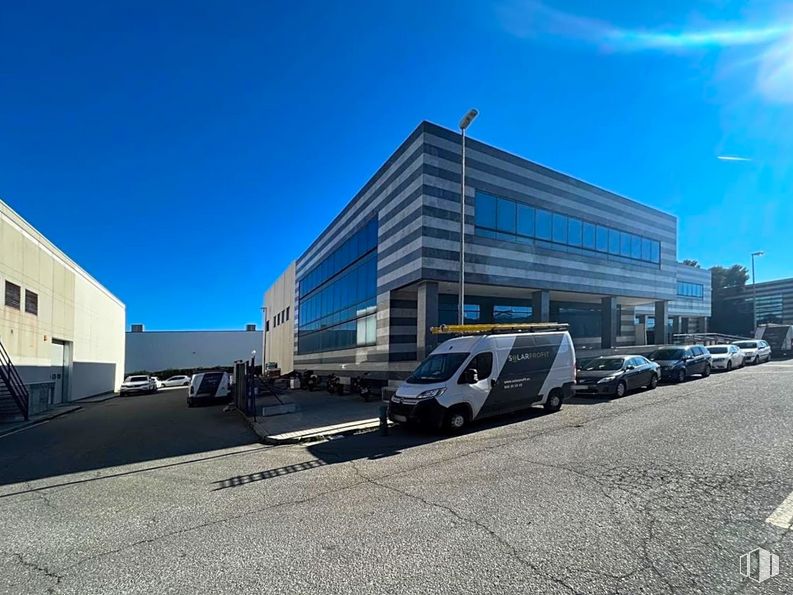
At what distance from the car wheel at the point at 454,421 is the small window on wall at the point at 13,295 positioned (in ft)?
64.4

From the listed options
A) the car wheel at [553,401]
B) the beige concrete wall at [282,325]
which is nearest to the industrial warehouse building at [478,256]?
the car wheel at [553,401]

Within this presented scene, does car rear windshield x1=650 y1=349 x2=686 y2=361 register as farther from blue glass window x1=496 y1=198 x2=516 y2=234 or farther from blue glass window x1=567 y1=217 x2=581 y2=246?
blue glass window x1=496 y1=198 x2=516 y2=234

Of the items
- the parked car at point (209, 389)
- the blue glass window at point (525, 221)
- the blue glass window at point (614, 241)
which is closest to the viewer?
the blue glass window at point (525, 221)

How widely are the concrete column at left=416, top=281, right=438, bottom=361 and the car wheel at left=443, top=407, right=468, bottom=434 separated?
787cm

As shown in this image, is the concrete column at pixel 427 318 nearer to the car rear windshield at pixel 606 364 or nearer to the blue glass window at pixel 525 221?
the blue glass window at pixel 525 221

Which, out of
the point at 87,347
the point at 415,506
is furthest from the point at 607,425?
the point at 87,347

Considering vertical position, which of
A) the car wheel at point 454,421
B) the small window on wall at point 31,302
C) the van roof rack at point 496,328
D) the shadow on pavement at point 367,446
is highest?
the small window on wall at point 31,302

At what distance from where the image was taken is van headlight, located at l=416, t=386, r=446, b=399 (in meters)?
10.2

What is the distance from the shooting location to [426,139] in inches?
725

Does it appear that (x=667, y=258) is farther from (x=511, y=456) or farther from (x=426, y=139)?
(x=511, y=456)

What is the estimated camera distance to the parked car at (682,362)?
18.1 metres

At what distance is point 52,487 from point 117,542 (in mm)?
3604

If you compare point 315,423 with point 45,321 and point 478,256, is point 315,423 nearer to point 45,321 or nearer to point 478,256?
point 478,256

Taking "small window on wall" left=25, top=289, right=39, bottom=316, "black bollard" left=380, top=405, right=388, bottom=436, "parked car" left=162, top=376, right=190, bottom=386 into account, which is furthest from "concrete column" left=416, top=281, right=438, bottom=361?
"parked car" left=162, top=376, right=190, bottom=386
